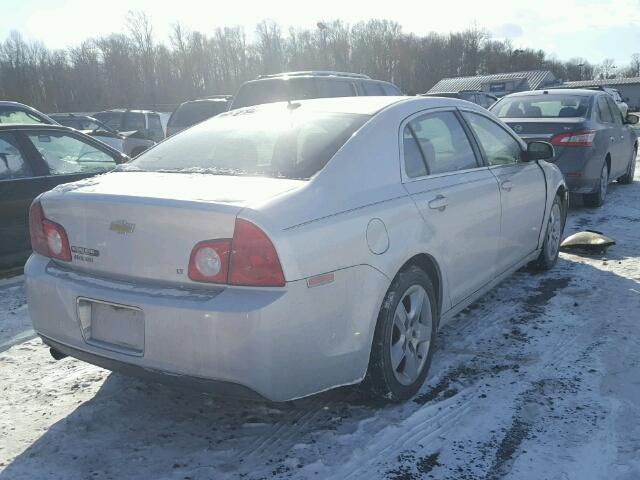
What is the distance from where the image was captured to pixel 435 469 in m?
2.64

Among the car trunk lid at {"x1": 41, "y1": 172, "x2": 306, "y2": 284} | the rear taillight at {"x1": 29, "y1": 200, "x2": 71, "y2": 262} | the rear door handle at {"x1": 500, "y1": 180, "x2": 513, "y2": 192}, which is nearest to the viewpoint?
the car trunk lid at {"x1": 41, "y1": 172, "x2": 306, "y2": 284}

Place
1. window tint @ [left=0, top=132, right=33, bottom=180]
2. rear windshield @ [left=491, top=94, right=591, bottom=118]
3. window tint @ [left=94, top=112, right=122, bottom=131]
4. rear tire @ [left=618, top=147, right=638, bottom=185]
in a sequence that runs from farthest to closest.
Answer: window tint @ [left=94, top=112, right=122, bottom=131]
rear tire @ [left=618, top=147, right=638, bottom=185]
rear windshield @ [left=491, top=94, right=591, bottom=118]
window tint @ [left=0, top=132, right=33, bottom=180]

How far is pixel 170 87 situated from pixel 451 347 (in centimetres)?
8416

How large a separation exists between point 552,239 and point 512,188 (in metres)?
1.42

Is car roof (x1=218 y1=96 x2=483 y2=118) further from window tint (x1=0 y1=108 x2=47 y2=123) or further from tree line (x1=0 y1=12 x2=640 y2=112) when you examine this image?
tree line (x1=0 y1=12 x2=640 y2=112)

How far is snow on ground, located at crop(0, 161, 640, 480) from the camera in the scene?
8.78 ft

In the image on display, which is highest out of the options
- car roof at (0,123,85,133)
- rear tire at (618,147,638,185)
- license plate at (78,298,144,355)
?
car roof at (0,123,85,133)

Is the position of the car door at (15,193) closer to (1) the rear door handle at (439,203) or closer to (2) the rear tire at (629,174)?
(1) the rear door handle at (439,203)

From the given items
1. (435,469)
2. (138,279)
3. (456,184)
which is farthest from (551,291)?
(138,279)

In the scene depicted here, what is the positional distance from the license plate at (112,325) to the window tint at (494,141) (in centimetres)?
276

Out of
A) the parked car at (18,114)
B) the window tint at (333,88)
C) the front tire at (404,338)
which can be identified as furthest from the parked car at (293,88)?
the front tire at (404,338)

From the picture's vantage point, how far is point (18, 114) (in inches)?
425

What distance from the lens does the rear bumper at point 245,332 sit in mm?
2461

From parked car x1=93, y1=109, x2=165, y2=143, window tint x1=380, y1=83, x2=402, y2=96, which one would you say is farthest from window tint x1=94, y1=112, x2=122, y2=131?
window tint x1=380, y1=83, x2=402, y2=96
